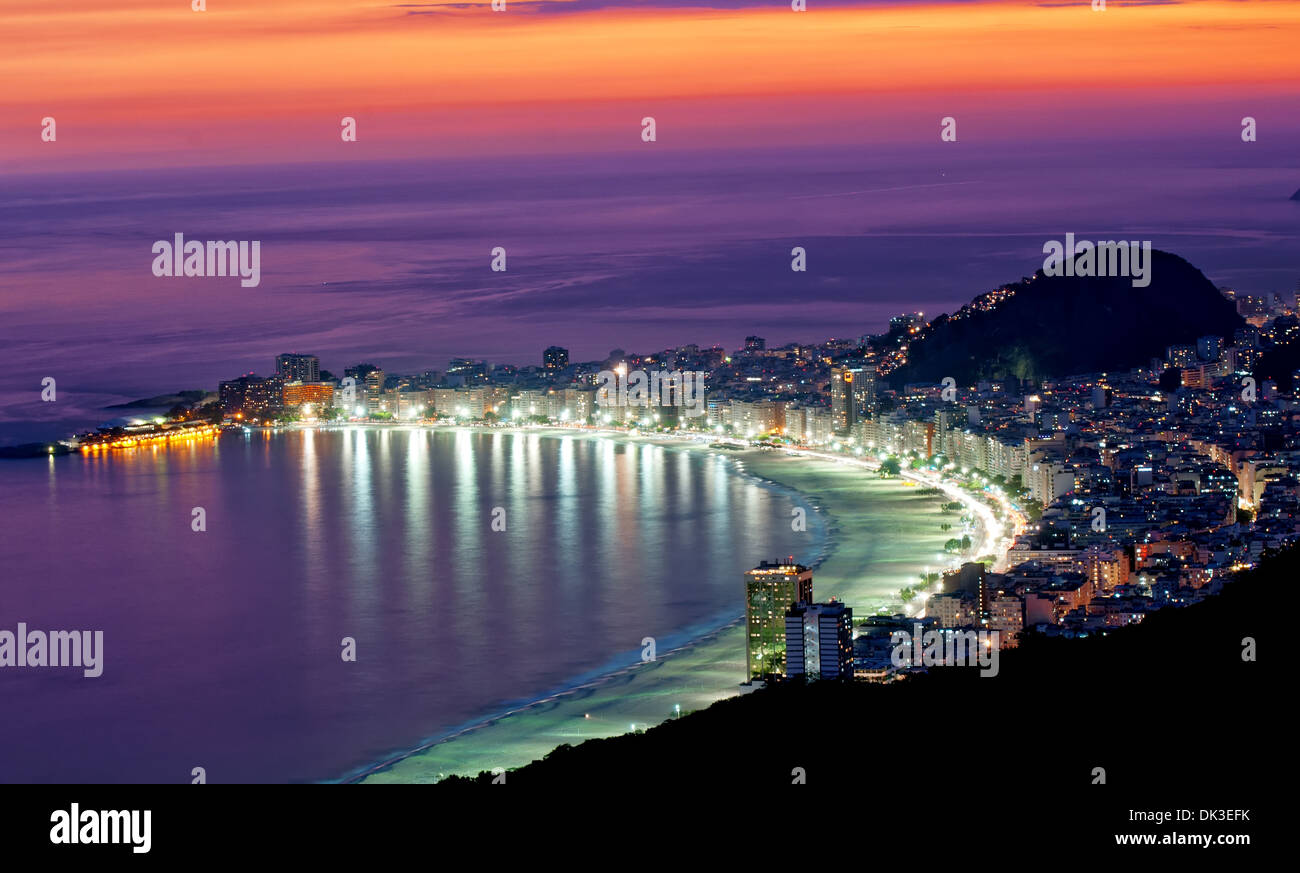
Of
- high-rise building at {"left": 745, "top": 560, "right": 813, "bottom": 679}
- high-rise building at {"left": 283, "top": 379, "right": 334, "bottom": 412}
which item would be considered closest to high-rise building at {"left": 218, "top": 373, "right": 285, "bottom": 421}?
high-rise building at {"left": 283, "top": 379, "right": 334, "bottom": 412}

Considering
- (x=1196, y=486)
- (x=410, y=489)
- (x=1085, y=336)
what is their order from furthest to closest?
(x=1085, y=336) → (x=410, y=489) → (x=1196, y=486)

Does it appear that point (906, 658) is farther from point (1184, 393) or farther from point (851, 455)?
point (1184, 393)

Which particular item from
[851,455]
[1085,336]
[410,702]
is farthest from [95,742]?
[1085,336]

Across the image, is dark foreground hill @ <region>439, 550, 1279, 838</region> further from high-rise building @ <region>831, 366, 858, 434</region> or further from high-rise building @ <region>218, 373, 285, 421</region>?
high-rise building @ <region>218, 373, 285, 421</region>

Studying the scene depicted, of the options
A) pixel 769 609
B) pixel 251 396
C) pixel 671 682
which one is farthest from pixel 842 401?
pixel 671 682

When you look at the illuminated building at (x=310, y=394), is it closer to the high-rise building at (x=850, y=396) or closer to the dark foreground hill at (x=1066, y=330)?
the high-rise building at (x=850, y=396)

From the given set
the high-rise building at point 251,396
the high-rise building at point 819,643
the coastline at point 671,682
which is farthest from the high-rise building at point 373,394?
the high-rise building at point 819,643

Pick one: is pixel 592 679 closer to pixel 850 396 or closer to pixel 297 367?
pixel 850 396
